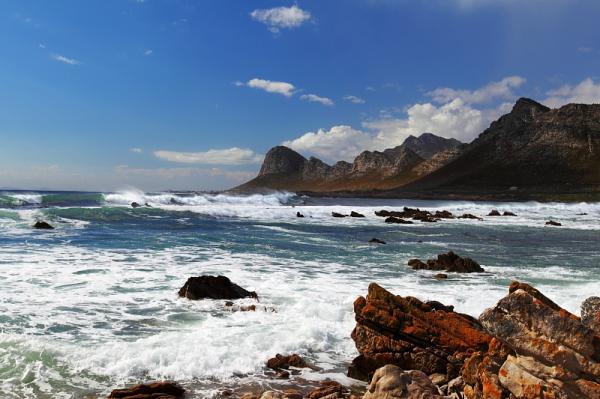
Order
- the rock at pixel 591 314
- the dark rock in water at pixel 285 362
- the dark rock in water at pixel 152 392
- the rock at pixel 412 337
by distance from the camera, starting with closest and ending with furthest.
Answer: the rock at pixel 591 314, the dark rock in water at pixel 152 392, the rock at pixel 412 337, the dark rock in water at pixel 285 362

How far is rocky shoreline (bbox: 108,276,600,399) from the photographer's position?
14.9 ft

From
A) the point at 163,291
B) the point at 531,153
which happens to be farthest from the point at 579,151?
the point at 163,291

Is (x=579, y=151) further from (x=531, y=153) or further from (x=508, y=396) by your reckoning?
(x=508, y=396)

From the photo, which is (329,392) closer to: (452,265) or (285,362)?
(285,362)

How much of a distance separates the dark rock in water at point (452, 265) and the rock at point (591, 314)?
36.2ft

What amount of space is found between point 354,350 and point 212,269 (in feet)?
29.5

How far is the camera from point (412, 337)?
7.46m

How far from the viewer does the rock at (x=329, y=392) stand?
6195 mm

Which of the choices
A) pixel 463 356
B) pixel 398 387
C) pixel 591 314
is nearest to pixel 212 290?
pixel 463 356

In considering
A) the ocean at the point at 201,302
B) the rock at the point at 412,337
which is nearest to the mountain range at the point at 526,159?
the ocean at the point at 201,302

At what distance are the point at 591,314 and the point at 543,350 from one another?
100 centimetres

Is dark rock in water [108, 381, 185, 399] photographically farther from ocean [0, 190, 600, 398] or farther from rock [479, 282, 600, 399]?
rock [479, 282, 600, 399]

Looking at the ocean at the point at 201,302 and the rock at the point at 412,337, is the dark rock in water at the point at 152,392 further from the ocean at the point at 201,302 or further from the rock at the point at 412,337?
the rock at the point at 412,337

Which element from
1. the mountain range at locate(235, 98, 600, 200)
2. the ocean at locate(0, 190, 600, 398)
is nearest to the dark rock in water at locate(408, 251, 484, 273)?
Result: the ocean at locate(0, 190, 600, 398)
